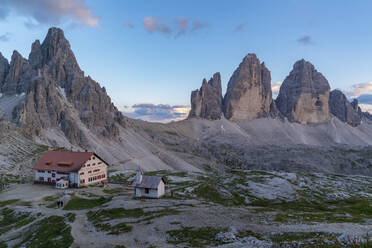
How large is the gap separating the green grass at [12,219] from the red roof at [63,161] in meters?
27.7

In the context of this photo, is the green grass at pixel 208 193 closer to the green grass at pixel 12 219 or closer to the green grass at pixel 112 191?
the green grass at pixel 112 191

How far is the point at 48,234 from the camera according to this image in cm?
4309

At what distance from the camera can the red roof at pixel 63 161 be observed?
85.5 metres

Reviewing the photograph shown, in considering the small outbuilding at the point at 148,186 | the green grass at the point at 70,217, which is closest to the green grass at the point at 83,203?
the small outbuilding at the point at 148,186

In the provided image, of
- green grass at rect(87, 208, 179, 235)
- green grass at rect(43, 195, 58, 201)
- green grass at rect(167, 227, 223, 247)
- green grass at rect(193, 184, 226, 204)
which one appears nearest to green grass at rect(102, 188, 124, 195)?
green grass at rect(43, 195, 58, 201)

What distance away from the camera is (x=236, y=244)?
1195 inches

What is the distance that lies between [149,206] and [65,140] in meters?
143

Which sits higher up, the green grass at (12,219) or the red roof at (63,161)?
the red roof at (63,161)

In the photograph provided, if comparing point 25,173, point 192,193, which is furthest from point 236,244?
point 25,173

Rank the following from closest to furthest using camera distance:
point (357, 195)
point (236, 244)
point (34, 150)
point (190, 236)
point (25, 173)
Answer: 1. point (236, 244)
2. point (190, 236)
3. point (357, 195)
4. point (25, 173)
5. point (34, 150)

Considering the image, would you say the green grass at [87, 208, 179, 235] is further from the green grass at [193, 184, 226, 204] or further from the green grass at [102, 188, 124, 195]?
the green grass at [193, 184, 226, 204]

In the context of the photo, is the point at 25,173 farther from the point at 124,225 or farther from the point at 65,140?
the point at 124,225

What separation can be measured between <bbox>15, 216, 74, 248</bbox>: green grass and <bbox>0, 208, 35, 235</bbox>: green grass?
13.4 ft

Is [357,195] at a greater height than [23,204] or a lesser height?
lesser
